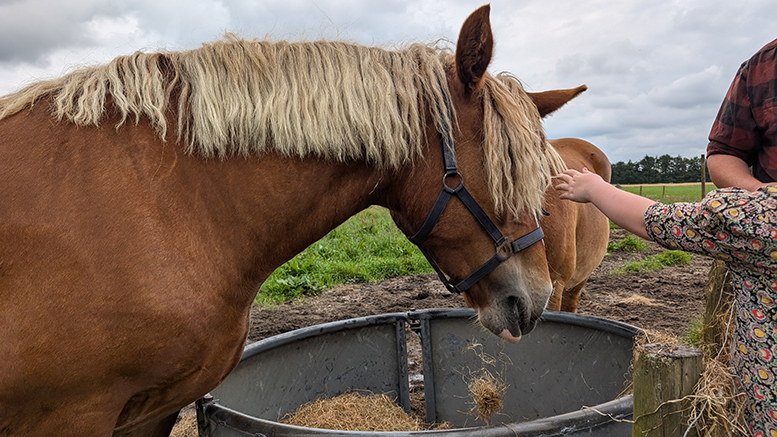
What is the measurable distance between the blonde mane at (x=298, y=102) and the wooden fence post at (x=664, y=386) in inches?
24.2

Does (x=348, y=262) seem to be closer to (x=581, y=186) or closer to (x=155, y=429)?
(x=155, y=429)

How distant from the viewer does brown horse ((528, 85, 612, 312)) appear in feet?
6.66

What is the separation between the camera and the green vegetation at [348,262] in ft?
21.3

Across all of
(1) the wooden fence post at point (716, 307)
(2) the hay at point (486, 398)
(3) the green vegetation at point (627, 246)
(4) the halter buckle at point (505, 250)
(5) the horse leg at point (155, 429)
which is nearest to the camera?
(4) the halter buckle at point (505, 250)

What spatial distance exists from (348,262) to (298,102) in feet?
20.9

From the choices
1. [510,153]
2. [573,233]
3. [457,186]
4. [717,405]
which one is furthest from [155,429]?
[573,233]

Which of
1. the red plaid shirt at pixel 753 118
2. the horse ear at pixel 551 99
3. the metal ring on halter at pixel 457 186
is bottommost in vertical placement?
the metal ring on halter at pixel 457 186

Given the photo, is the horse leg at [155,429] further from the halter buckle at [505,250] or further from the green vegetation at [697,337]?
the green vegetation at [697,337]

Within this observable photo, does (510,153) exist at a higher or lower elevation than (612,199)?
higher

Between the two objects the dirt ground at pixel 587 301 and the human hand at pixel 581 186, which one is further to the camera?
the dirt ground at pixel 587 301

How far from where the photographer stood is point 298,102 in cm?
154

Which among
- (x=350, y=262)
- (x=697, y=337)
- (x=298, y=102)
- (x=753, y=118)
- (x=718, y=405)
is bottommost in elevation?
(x=350, y=262)

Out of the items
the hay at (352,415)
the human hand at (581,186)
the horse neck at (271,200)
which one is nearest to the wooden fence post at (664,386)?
the human hand at (581,186)

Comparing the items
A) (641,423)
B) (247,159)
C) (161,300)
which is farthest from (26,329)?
(641,423)
